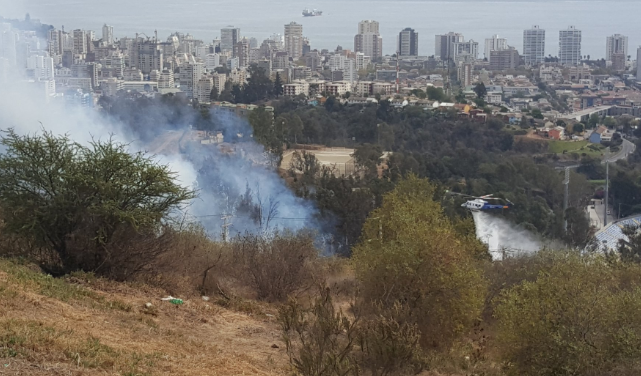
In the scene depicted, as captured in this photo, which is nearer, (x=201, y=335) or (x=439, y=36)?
(x=201, y=335)

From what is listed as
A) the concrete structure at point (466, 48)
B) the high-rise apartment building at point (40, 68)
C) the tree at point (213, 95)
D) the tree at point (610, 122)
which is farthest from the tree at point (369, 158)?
the concrete structure at point (466, 48)

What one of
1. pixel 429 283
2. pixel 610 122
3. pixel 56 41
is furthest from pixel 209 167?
pixel 56 41

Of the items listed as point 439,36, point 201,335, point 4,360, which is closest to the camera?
point 4,360

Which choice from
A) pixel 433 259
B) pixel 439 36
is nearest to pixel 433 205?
pixel 433 259

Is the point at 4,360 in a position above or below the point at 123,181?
below

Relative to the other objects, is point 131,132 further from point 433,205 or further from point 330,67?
point 330,67

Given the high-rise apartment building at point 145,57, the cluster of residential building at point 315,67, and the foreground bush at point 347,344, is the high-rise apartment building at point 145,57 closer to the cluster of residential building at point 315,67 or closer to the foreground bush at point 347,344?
the cluster of residential building at point 315,67

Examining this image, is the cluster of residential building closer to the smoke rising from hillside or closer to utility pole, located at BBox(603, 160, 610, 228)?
the smoke rising from hillside

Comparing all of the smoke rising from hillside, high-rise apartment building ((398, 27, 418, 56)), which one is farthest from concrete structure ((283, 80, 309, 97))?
high-rise apartment building ((398, 27, 418, 56))
